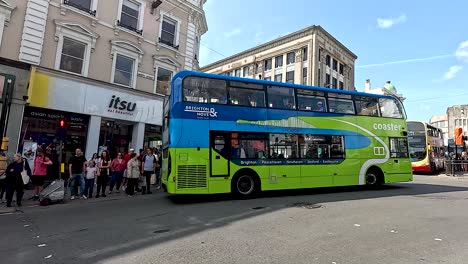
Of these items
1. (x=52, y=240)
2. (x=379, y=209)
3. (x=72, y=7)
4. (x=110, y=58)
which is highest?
(x=72, y=7)

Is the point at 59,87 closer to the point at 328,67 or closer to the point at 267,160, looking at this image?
the point at 267,160

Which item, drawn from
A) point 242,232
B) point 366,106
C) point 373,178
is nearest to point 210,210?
point 242,232

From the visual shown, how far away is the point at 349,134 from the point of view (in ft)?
41.0

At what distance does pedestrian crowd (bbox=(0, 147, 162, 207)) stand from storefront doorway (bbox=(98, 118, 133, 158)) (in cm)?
383

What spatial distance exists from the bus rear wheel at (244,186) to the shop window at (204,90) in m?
2.67

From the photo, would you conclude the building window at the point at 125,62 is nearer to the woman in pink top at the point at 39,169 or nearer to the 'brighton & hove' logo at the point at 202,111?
the woman in pink top at the point at 39,169

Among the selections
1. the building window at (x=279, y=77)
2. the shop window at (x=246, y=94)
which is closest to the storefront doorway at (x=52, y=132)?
the shop window at (x=246, y=94)

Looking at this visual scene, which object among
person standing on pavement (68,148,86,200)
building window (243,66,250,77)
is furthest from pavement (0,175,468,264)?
building window (243,66,250,77)

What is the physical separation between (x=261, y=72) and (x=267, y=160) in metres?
37.4

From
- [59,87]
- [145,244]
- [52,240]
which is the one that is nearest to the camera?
[145,244]

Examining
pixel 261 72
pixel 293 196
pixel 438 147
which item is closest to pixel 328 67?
pixel 261 72

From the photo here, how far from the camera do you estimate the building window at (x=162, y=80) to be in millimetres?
19391

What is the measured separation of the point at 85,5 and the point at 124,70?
3824 mm

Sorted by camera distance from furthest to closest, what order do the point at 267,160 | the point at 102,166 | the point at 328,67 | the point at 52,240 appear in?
the point at 328,67 → the point at 102,166 → the point at 267,160 → the point at 52,240
